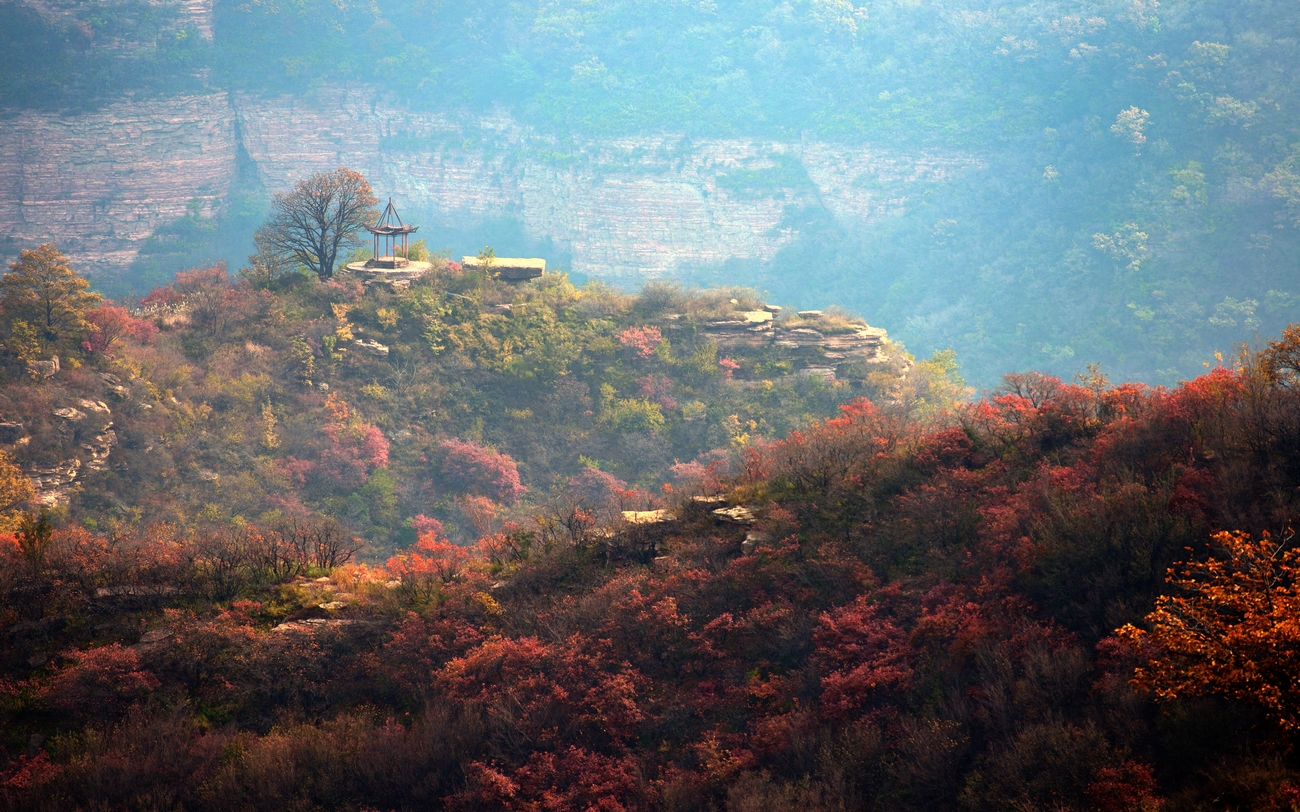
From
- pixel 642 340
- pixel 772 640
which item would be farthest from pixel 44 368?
pixel 772 640

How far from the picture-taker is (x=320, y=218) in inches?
1297

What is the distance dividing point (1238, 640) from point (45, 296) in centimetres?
3082

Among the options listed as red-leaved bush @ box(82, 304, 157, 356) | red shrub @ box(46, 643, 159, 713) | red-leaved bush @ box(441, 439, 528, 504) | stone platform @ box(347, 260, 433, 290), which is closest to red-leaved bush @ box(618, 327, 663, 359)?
red-leaved bush @ box(441, 439, 528, 504)

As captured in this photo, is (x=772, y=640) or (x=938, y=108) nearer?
(x=772, y=640)

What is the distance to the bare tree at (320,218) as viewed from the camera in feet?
108

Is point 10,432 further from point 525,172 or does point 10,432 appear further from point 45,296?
point 525,172

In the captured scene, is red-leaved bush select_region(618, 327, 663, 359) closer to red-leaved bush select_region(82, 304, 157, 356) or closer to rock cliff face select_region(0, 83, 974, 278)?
red-leaved bush select_region(82, 304, 157, 356)

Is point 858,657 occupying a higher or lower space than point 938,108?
lower

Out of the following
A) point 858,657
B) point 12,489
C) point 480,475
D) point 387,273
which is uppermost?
point 387,273

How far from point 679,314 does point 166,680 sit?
26.7 meters

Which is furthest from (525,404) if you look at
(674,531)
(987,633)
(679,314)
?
(987,633)

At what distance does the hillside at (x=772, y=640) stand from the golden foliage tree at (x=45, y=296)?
9.02 metres

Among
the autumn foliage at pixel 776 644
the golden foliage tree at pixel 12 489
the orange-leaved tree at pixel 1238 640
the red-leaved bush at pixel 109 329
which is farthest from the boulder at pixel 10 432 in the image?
the orange-leaved tree at pixel 1238 640

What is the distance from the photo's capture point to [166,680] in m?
10.9
